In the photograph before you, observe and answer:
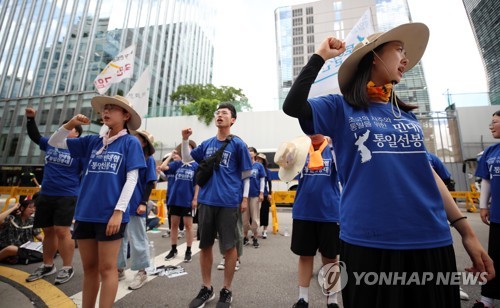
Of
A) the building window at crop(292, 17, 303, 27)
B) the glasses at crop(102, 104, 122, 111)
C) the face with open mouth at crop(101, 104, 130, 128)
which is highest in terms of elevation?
the building window at crop(292, 17, 303, 27)

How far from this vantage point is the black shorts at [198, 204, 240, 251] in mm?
2922

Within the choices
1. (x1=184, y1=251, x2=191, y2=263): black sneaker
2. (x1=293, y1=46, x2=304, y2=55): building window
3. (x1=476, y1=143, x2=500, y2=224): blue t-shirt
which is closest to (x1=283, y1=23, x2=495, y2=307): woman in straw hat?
(x1=476, y1=143, x2=500, y2=224): blue t-shirt

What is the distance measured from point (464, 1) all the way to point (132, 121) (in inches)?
985

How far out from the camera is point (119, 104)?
2.54 meters

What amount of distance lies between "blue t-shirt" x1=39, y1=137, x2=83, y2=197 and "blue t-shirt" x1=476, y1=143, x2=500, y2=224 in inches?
218

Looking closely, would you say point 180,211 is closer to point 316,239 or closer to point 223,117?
point 223,117

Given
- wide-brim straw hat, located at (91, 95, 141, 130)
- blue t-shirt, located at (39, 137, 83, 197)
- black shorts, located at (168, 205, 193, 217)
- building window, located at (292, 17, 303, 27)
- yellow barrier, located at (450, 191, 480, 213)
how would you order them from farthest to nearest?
building window, located at (292, 17, 303, 27) → yellow barrier, located at (450, 191, 480, 213) → black shorts, located at (168, 205, 193, 217) → blue t-shirt, located at (39, 137, 83, 197) → wide-brim straw hat, located at (91, 95, 141, 130)

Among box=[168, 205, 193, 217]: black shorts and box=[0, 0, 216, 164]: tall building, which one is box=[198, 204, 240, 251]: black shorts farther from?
box=[0, 0, 216, 164]: tall building

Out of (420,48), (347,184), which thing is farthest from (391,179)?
(420,48)

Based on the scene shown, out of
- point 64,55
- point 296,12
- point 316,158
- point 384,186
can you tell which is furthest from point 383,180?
point 296,12

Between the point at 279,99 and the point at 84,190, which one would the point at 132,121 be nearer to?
the point at 84,190

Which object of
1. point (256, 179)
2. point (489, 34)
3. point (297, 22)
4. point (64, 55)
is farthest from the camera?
point (297, 22)

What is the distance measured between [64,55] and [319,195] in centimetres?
3555

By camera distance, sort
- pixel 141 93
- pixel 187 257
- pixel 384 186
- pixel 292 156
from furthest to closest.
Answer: pixel 141 93, pixel 187 257, pixel 292 156, pixel 384 186
